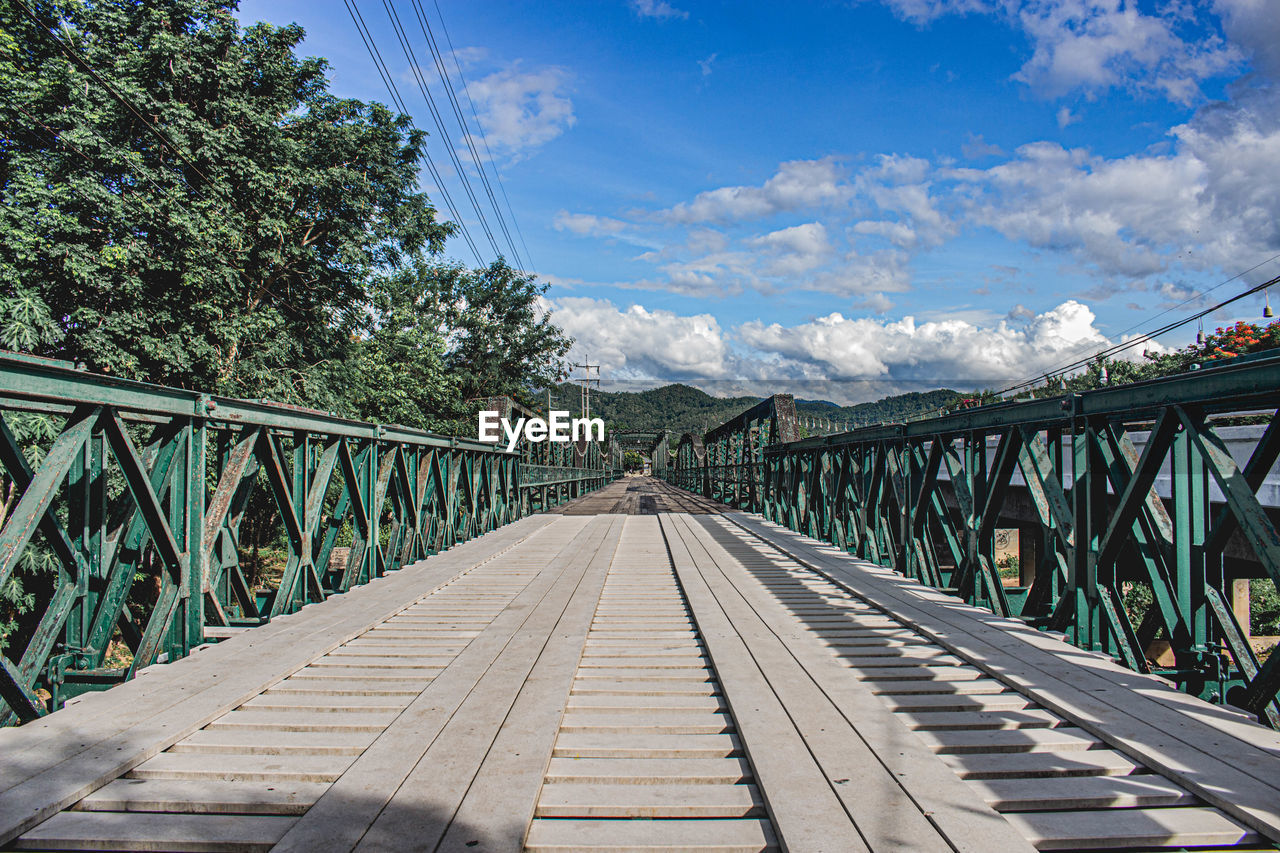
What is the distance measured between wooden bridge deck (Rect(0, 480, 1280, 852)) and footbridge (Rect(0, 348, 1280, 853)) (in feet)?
0.05

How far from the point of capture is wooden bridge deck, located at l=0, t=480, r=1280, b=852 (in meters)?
2.07

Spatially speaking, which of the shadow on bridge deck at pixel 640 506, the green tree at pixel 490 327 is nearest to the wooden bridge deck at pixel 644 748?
the shadow on bridge deck at pixel 640 506

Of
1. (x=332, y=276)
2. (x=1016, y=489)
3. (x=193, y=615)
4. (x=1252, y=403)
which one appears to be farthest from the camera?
(x=332, y=276)

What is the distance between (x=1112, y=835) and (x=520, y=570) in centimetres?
586

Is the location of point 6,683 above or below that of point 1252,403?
below

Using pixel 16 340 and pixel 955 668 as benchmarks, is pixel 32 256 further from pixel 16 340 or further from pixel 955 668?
pixel 955 668

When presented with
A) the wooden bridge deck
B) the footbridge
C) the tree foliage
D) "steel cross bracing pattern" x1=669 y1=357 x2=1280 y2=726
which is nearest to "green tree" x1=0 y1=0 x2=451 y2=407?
the tree foliage

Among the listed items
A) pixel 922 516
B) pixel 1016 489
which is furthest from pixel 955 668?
pixel 1016 489

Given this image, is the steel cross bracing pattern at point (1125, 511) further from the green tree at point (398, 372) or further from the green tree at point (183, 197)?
the green tree at point (398, 372)

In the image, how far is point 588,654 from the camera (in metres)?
4.06

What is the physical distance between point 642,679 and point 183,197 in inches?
574

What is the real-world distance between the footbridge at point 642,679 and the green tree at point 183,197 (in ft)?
28.8

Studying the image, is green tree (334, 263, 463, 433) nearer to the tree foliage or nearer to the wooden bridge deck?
the tree foliage

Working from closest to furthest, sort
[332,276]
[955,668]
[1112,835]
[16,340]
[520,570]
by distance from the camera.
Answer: [1112,835]
[955,668]
[520,570]
[16,340]
[332,276]
